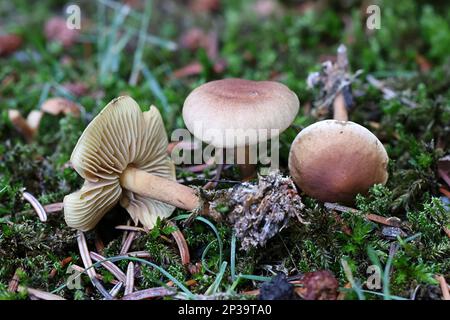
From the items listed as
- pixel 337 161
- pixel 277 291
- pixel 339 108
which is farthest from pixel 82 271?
pixel 339 108

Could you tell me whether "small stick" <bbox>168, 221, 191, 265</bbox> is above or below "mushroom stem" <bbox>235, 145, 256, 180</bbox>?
below

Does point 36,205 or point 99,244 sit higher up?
point 36,205

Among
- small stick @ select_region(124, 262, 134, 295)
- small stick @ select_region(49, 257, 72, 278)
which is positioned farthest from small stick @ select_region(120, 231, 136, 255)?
small stick @ select_region(49, 257, 72, 278)

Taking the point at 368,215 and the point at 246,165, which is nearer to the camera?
the point at 368,215

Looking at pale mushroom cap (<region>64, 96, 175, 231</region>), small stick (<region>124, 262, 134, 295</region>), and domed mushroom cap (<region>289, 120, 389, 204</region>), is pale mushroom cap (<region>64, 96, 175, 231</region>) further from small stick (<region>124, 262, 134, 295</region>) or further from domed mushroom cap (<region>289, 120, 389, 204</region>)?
domed mushroom cap (<region>289, 120, 389, 204</region>)

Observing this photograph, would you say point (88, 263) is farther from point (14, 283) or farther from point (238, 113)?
point (238, 113)

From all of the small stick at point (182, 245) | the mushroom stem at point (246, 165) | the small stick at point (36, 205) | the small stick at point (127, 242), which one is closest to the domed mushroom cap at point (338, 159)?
the mushroom stem at point (246, 165)
